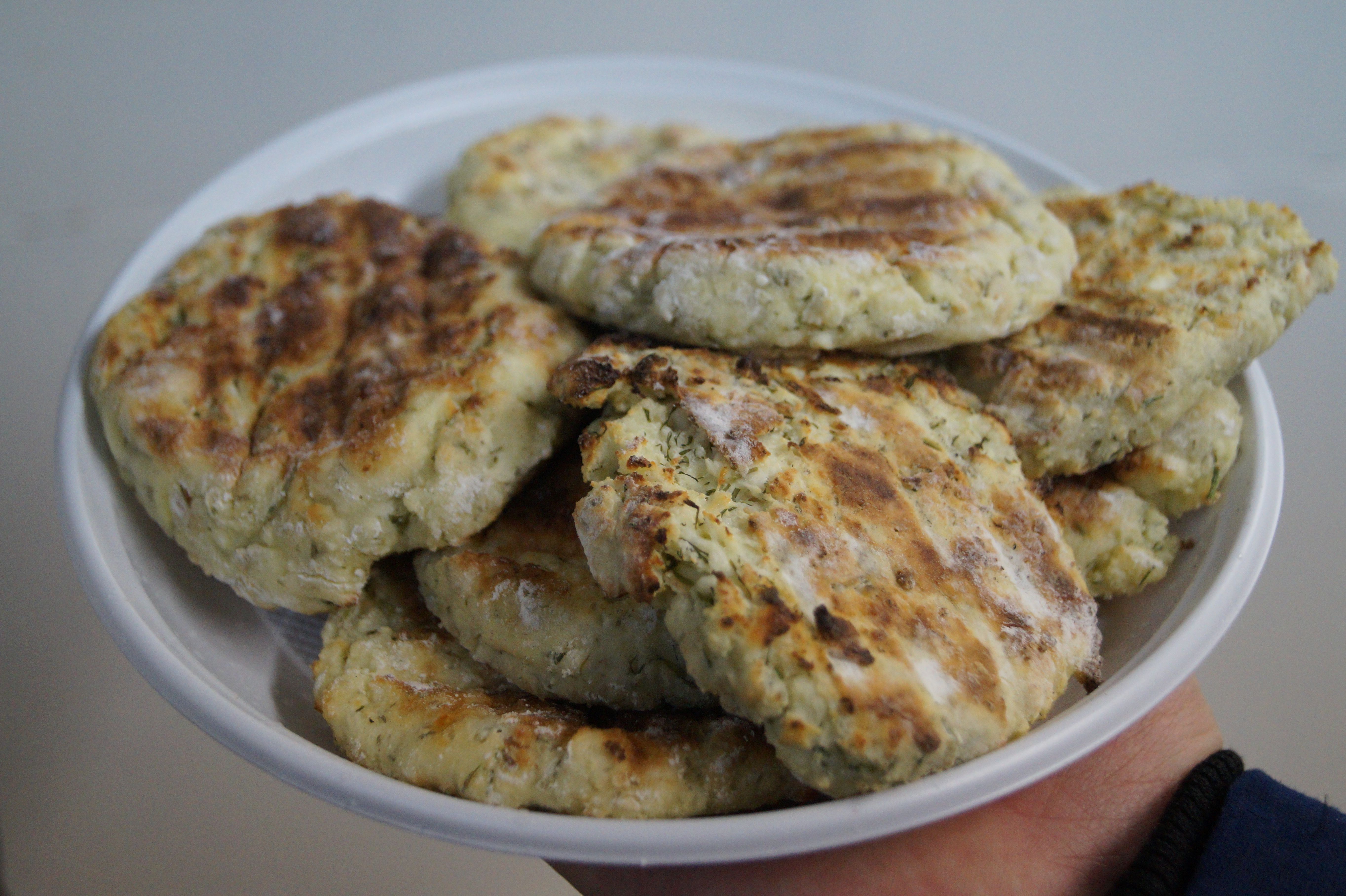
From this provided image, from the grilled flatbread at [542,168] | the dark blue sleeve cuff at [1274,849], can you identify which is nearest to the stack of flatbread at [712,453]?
the grilled flatbread at [542,168]

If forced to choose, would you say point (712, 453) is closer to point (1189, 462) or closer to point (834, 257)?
point (834, 257)

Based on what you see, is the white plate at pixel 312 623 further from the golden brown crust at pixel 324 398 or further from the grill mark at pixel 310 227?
the grill mark at pixel 310 227

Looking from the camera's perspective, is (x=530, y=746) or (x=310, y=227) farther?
(x=310, y=227)

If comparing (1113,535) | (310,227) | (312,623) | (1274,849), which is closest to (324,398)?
(312,623)

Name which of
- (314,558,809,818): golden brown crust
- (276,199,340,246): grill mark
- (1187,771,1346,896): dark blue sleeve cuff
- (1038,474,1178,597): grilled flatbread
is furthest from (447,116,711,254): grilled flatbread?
(1187,771,1346,896): dark blue sleeve cuff

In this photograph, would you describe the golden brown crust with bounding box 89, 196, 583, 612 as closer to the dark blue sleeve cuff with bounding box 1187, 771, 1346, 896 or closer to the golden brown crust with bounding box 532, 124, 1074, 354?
the golden brown crust with bounding box 532, 124, 1074, 354

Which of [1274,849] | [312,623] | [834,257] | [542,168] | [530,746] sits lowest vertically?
[312,623]

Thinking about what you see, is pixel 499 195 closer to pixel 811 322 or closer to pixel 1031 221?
pixel 811 322
